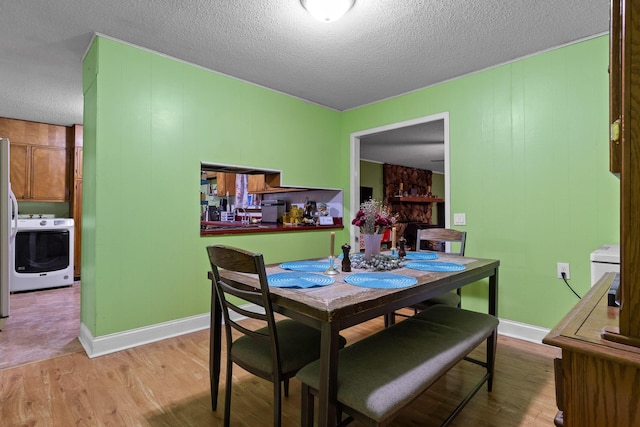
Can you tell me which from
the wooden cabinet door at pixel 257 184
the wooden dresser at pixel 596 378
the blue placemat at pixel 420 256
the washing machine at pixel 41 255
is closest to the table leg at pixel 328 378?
the wooden dresser at pixel 596 378

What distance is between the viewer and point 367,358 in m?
1.33

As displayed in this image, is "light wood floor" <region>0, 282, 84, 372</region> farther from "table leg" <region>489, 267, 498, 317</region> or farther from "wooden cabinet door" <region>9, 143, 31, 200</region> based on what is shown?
"table leg" <region>489, 267, 498, 317</region>

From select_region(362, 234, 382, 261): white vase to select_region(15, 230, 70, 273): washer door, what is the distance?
4.35m

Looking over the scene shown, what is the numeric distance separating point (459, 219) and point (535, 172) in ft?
2.38

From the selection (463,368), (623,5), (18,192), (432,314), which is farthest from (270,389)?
(18,192)

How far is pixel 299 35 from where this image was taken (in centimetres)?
237

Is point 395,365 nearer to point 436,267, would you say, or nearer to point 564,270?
point 436,267

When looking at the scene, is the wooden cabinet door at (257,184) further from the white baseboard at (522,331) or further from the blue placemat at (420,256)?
the white baseboard at (522,331)

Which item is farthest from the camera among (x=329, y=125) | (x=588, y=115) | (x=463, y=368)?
(x=329, y=125)

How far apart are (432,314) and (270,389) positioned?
1038 mm

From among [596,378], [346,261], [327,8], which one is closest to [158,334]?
[346,261]

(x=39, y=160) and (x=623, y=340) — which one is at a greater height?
(x=39, y=160)

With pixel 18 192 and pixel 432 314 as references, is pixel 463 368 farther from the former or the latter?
pixel 18 192

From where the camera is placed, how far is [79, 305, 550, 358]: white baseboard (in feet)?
7.78
